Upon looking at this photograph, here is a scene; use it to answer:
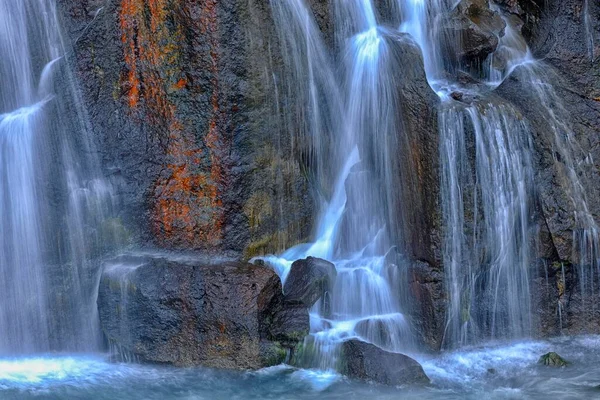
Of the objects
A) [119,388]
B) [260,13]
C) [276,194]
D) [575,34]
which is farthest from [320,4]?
[119,388]

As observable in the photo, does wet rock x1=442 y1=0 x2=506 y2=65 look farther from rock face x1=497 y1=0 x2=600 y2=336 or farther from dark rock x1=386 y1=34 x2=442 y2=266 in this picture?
dark rock x1=386 y1=34 x2=442 y2=266

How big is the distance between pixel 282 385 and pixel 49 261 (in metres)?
3.00

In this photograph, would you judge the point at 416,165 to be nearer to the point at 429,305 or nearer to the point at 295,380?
the point at 429,305

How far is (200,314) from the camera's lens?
309 inches

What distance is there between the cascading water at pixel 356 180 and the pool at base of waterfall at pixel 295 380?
2.23 feet

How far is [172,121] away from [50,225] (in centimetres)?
182

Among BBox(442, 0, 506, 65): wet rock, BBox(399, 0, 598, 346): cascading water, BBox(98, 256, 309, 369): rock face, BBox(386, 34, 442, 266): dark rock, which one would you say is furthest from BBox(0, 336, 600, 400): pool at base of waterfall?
BBox(442, 0, 506, 65): wet rock

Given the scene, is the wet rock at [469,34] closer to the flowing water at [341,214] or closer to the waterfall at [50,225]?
the flowing water at [341,214]

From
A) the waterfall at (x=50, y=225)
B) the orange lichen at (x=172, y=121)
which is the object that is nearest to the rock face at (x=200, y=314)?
the orange lichen at (x=172, y=121)

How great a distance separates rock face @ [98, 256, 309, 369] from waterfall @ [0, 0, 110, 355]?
581mm

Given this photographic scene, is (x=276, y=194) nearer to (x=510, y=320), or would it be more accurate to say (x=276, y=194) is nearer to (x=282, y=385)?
(x=282, y=385)

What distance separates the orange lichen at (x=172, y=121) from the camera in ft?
26.8

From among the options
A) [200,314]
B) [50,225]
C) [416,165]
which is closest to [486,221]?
[416,165]

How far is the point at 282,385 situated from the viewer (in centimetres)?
755
